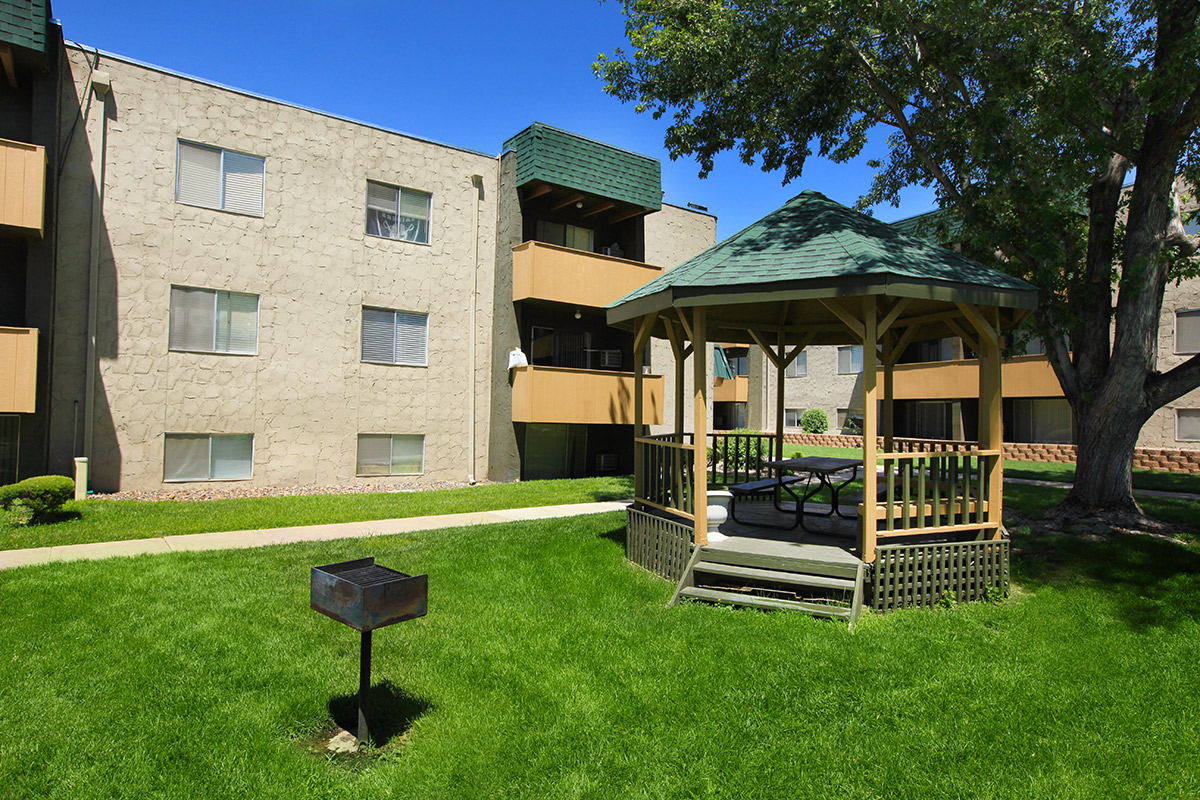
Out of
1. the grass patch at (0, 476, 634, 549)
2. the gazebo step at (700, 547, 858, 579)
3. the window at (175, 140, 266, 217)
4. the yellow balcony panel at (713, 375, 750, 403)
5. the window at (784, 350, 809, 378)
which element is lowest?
the grass patch at (0, 476, 634, 549)

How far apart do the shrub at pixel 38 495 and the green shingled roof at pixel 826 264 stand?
818 centimetres

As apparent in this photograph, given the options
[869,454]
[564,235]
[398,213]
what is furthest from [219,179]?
[869,454]

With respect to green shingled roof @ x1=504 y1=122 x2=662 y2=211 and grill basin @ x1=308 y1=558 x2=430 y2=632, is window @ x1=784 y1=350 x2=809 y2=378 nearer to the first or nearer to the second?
green shingled roof @ x1=504 y1=122 x2=662 y2=211

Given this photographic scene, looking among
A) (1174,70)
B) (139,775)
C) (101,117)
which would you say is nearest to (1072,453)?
(1174,70)

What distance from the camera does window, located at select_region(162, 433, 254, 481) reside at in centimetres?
1334

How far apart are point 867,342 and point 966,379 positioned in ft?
64.1

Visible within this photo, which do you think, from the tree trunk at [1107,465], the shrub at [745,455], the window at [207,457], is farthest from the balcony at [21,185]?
the tree trunk at [1107,465]

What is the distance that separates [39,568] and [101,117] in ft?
29.9

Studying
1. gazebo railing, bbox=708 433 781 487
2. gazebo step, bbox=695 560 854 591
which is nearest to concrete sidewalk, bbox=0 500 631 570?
gazebo railing, bbox=708 433 781 487

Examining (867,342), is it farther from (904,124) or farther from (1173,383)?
(904,124)

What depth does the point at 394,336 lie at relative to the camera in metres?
16.0

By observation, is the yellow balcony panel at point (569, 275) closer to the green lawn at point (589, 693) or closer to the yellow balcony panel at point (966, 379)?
the green lawn at point (589, 693)

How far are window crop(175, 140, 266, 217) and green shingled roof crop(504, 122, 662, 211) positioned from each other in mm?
5901

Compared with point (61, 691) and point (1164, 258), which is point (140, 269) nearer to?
point (61, 691)
